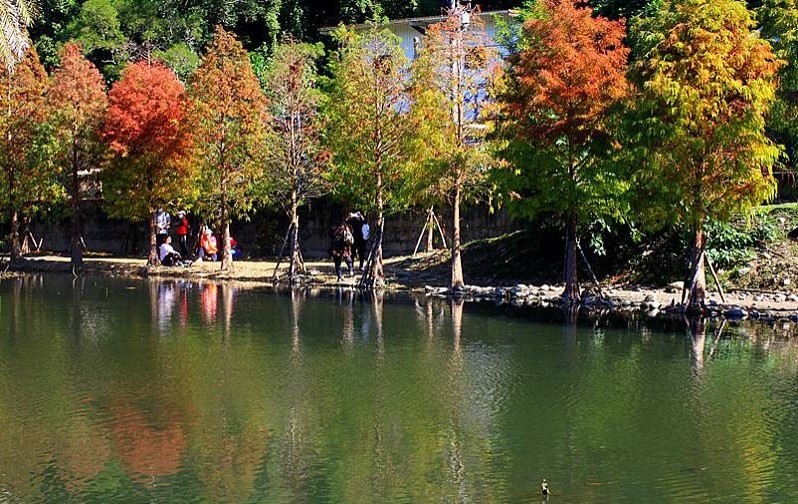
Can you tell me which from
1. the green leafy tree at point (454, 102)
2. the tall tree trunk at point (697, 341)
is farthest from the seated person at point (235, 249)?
the tall tree trunk at point (697, 341)

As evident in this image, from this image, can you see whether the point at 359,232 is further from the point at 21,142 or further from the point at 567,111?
the point at 21,142

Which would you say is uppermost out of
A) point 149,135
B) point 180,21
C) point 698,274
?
point 180,21

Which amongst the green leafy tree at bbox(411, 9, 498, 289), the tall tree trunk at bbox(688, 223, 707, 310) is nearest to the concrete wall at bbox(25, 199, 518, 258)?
the green leafy tree at bbox(411, 9, 498, 289)

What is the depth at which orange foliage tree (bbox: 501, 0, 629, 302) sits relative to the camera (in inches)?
936

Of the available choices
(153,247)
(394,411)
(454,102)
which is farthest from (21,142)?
(394,411)

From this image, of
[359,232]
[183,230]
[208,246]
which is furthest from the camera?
[183,230]

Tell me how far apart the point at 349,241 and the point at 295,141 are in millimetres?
3673

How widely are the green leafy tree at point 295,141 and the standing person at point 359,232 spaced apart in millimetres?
1342

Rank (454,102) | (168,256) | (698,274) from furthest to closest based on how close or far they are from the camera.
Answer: (168,256) < (454,102) < (698,274)

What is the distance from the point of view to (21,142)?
3744 centimetres

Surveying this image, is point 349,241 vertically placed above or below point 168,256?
above

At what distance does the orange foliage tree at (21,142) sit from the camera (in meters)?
37.2

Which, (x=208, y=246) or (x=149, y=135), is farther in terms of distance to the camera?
(x=208, y=246)

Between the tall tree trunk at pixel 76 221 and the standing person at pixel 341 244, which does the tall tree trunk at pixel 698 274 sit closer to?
the standing person at pixel 341 244
